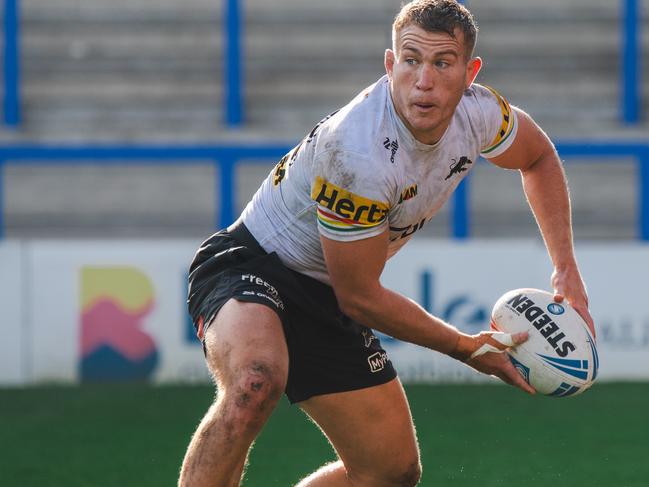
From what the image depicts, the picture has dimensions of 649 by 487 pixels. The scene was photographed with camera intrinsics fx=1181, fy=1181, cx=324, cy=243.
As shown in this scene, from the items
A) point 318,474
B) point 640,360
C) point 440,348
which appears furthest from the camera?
point 640,360

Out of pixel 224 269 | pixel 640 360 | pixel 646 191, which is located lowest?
pixel 640 360

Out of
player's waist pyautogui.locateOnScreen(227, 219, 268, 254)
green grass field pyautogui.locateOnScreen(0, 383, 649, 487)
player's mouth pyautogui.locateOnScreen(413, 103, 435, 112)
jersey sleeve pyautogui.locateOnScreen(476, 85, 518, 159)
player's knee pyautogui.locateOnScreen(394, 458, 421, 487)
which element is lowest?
green grass field pyautogui.locateOnScreen(0, 383, 649, 487)

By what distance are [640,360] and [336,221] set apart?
5064mm

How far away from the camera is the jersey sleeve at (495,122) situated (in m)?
3.84

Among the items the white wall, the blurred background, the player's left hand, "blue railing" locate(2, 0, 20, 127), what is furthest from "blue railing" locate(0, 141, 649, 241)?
the player's left hand

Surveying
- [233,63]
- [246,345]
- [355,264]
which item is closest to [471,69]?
[355,264]

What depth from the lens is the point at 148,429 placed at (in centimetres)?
646

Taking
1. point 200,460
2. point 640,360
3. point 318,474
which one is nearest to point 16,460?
point 318,474

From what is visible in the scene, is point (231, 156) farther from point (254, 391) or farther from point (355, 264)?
point (254, 391)

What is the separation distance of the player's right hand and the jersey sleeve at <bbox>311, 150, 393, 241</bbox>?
480 millimetres

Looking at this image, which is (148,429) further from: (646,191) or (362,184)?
(646,191)

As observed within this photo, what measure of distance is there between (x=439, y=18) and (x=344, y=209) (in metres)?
0.60

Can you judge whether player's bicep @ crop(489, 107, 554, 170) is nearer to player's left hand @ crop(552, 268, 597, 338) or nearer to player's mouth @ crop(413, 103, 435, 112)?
player's left hand @ crop(552, 268, 597, 338)

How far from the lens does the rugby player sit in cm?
333
